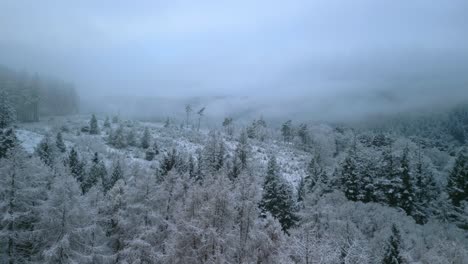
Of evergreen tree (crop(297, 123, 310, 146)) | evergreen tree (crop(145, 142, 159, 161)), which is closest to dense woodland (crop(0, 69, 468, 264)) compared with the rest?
evergreen tree (crop(145, 142, 159, 161))

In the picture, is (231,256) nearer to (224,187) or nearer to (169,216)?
(224,187)

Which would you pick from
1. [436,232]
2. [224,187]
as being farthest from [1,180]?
[436,232]

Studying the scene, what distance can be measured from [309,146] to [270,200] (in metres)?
72.9

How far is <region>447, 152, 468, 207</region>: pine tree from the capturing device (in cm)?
3962

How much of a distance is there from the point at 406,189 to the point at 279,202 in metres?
17.4

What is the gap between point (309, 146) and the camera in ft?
354

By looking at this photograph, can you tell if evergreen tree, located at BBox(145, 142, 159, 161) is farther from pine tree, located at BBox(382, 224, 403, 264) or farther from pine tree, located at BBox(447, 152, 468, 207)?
pine tree, located at BBox(447, 152, 468, 207)

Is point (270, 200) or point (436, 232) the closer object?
point (436, 232)

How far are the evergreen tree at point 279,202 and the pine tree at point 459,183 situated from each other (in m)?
22.7

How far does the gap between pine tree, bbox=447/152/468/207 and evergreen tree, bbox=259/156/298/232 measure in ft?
74.4

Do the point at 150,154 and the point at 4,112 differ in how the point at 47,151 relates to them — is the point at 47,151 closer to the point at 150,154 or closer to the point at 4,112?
the point at 150,154

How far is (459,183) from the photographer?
4038cm

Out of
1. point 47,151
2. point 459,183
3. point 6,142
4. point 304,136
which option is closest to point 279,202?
point 459,183

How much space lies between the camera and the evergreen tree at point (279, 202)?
38.1 m
